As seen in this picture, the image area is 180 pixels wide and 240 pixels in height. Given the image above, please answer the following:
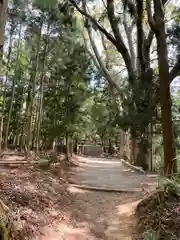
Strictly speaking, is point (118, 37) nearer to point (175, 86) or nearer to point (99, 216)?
point (175, 86)

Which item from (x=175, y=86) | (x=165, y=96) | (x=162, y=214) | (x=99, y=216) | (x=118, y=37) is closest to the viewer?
(x=162, y=214)

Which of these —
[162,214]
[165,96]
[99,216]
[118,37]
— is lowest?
[99,216]

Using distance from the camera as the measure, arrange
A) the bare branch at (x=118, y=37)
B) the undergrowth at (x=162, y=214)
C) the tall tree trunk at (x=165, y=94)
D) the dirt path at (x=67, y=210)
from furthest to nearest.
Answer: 1. the bare branch at (x=118, y=37)
2. the tall tree trunk at (x=165, y=94)
3. the dirt path at (x=67, y=210)
4. the undergrowth at (x=162, y=214)

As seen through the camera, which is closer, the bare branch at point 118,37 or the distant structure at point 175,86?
the bare branch at point 118,37

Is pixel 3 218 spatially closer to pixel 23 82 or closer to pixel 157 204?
pixel 157 204

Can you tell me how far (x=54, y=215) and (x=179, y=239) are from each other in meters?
2.05

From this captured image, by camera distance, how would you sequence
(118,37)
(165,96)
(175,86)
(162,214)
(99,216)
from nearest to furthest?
(162,214), (99,216), (165,96), (118,37), (175,86)

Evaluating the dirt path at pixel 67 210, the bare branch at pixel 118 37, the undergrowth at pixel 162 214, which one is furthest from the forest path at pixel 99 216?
the bare branch at pixel 118 37

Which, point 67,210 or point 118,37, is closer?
point 67,210

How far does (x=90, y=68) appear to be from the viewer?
13906 mm

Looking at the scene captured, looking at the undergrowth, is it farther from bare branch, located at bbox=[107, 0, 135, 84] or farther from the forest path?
bare branch, located at bbox=[107, 0, 135, 84]

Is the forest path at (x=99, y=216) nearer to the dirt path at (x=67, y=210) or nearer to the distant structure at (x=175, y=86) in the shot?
the dirt path at (x=67, y=210)

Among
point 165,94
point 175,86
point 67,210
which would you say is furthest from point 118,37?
point 67,210

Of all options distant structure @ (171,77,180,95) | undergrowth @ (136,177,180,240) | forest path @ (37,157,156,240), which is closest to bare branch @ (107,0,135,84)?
distant structure @ (171,77,180,95)
